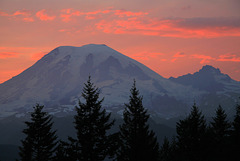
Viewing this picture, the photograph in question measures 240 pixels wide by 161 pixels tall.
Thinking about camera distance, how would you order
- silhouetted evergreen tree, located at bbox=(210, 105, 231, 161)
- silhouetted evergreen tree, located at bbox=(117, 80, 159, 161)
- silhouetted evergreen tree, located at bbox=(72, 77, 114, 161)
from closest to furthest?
silhouetted evergreen tree, located at bbox=(72, 77, 114, 161) < silhouetted evergreen tree, located at bbox=(117, 80, 159, 161) < silhouetted evergreen tree, located at bbox=(210, 105, 231, 161)

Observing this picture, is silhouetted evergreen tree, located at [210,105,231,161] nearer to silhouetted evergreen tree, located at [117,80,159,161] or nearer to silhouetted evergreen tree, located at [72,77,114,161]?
silhouetted evergreen tree, located at [117,80,159,161]

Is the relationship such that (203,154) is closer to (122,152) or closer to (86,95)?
(122,152)

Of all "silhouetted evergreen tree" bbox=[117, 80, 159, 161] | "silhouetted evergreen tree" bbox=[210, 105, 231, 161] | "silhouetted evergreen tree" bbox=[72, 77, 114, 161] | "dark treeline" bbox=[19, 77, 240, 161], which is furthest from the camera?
"silhouetted evergreen tree" bbox=[210, 105, 231, 161]

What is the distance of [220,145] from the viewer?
2149 inches

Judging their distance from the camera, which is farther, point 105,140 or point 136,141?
point 136,141

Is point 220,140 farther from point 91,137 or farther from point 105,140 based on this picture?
→ point 91,137

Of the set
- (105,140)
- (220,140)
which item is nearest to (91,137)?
(105,140)

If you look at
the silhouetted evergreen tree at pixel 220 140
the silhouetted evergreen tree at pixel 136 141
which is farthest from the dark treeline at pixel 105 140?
the silhouetted evergreen tree at pixel 220 140

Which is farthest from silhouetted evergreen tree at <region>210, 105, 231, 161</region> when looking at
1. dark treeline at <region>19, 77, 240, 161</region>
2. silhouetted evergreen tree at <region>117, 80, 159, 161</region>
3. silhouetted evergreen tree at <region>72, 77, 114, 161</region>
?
silhouetted evergreen tree at <region>72, 77, 114, 161</region>

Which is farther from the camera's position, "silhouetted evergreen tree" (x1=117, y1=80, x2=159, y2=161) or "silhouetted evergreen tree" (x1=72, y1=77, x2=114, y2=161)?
"silhouetted evergreen tree" (x1=117, y1=80, x2=159, y2=161)

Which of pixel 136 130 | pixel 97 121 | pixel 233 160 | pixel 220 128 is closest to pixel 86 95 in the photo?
pixel 97 121

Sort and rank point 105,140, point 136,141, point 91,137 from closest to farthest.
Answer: point 91,137 → point 105,140 → point 136,141

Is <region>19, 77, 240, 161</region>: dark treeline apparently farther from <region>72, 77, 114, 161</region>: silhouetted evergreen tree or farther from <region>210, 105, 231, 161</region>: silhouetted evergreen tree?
<region>210, 105, 231, 161</region>: silhouetted evergreen tree

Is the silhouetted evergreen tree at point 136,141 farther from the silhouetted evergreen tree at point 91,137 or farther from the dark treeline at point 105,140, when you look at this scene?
the silhouetted evergreen tree at point 91,137
